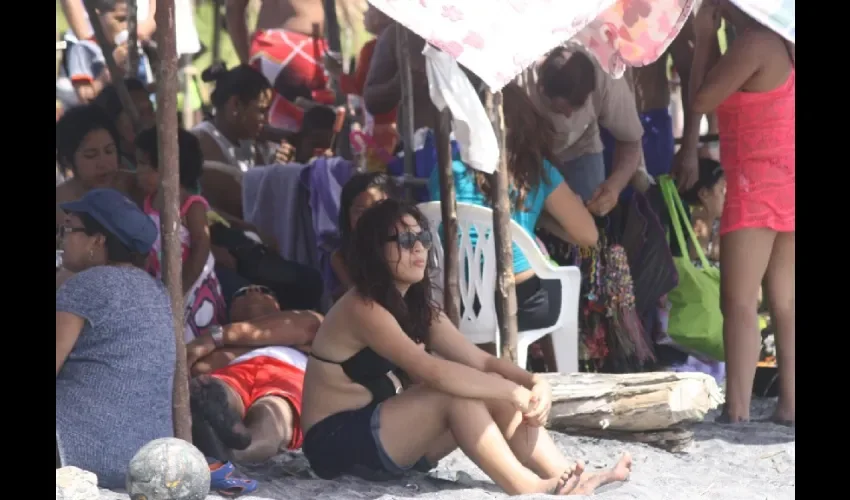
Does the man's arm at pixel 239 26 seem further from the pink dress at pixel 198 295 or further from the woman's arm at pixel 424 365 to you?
the woman's arm at pixel 424 365

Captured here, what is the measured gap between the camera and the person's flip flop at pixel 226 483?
4004 mm

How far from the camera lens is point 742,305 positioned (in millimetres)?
5379

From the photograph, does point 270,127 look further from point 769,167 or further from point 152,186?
point 769,167

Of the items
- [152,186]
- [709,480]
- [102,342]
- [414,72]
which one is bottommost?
[709,480]

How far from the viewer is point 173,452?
12.1ft

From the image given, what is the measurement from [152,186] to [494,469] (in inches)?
80.0

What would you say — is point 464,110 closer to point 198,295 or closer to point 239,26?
point 198,295

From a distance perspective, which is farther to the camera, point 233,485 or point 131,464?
point 233,485

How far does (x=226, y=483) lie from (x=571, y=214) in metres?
2.05

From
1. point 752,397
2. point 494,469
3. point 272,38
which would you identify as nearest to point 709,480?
point 494,469

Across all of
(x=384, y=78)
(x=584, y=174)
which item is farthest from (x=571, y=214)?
(x=384, y=78)

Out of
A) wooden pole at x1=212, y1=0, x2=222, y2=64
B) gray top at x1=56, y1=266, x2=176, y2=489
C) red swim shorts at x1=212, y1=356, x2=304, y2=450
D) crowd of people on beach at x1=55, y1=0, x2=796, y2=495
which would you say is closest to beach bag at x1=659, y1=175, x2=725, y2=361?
crowd of people on beach at x1=55, y1=0, x2=796, y2=495

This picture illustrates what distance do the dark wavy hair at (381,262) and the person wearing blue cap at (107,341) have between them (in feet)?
2.03

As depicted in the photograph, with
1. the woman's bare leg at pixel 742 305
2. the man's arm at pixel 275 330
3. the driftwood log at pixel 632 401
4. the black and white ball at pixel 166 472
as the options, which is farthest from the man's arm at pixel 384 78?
the black and white ball at pixel 166 472
